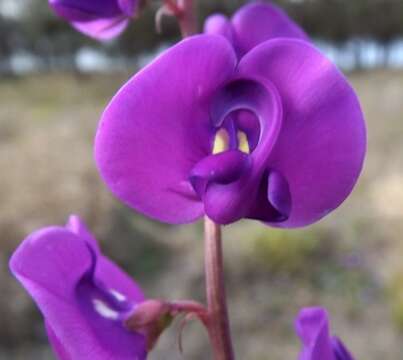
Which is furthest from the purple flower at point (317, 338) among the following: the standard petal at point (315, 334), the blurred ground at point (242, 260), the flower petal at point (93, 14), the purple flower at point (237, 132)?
the blurred ground at point (242, 260)

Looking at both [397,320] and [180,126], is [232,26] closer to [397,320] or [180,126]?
[180,126]

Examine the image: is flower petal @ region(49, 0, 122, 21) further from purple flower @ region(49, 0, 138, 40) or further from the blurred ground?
the blurred ground

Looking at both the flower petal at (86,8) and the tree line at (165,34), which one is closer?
the flower petal at (86,8)

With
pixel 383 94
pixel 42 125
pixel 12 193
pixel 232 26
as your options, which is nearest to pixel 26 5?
pixel 42 125

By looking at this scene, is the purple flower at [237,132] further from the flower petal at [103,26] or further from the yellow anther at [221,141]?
the flower petal at [103,26]

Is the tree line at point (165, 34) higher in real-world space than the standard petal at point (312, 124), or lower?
lower

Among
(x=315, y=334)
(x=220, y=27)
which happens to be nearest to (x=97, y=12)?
(x=220, y=27)
